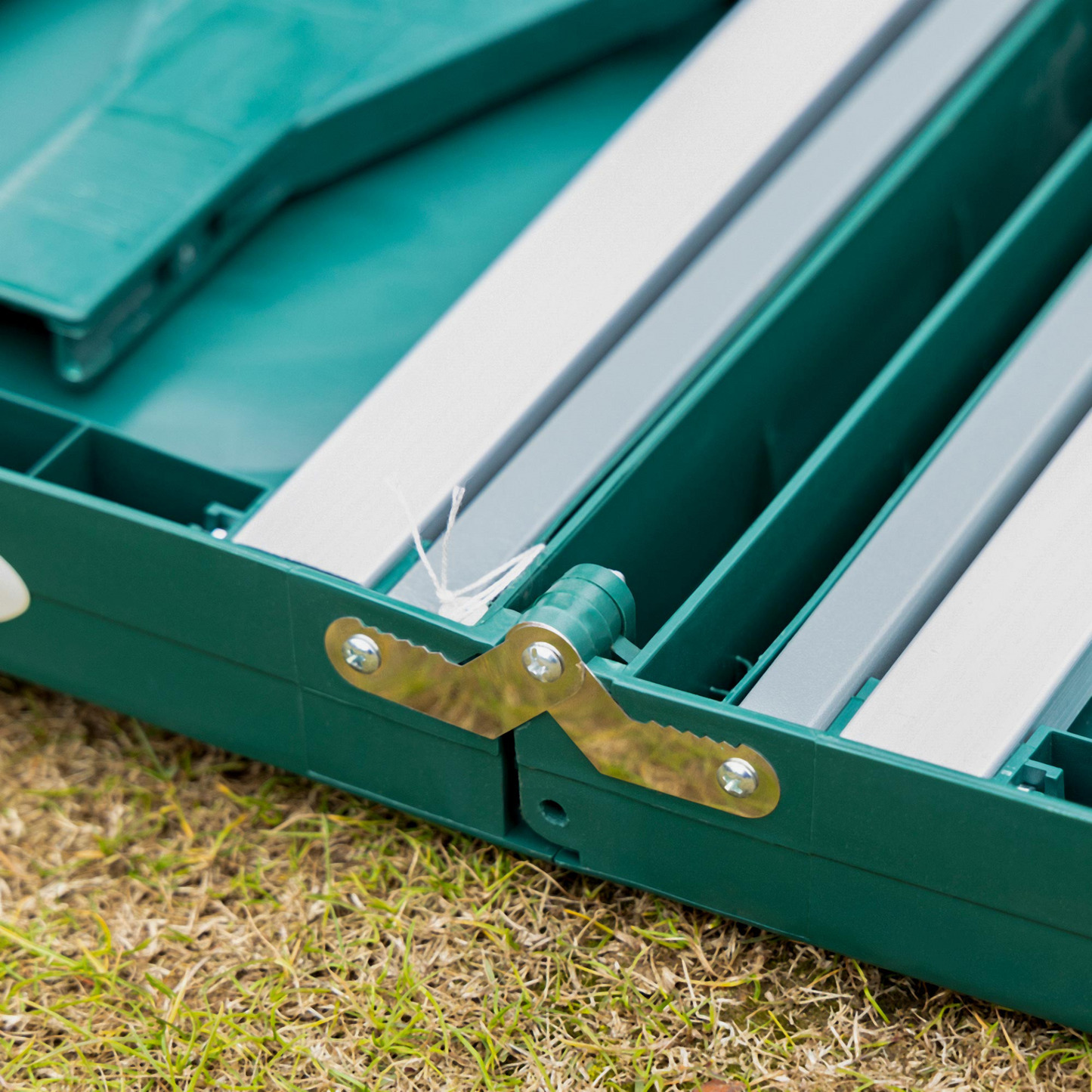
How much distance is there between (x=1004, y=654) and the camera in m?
1.41

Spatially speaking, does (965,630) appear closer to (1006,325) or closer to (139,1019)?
(1006,325)

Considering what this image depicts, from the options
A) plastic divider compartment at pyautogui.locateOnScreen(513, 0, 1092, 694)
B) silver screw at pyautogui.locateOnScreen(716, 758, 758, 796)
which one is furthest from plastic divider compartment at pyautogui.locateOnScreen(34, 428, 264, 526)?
silver screw at pyautogui.locateOnScreen(716, 758, 758, 796)

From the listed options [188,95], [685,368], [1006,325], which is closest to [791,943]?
[685,368]

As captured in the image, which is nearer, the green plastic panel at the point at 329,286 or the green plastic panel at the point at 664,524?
the green plastic panel at the point at 664,524

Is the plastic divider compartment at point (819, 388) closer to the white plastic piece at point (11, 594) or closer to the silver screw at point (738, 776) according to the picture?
the silver screw at point (738, 776)

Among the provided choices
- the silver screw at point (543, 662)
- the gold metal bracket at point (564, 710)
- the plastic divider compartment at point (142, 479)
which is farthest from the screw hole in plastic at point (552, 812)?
the plastic divider compartment at point (142, 479)

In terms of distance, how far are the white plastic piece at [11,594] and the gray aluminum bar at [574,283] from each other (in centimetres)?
26

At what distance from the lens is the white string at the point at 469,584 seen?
145cm

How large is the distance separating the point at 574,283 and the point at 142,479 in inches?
20.6

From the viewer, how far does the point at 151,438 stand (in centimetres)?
192

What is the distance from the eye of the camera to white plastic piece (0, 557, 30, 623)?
1643 millimetres

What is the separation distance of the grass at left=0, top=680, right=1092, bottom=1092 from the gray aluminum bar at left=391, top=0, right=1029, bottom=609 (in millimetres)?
355

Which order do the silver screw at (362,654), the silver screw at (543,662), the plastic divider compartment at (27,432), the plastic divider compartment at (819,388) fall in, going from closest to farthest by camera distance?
the silver screw at (543,662) < the silver screw at (362,654) < the plastic divider compartment at (819,388) < the plastic divider compartment at (27,432)

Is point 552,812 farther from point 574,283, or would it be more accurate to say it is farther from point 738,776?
point 574,283
